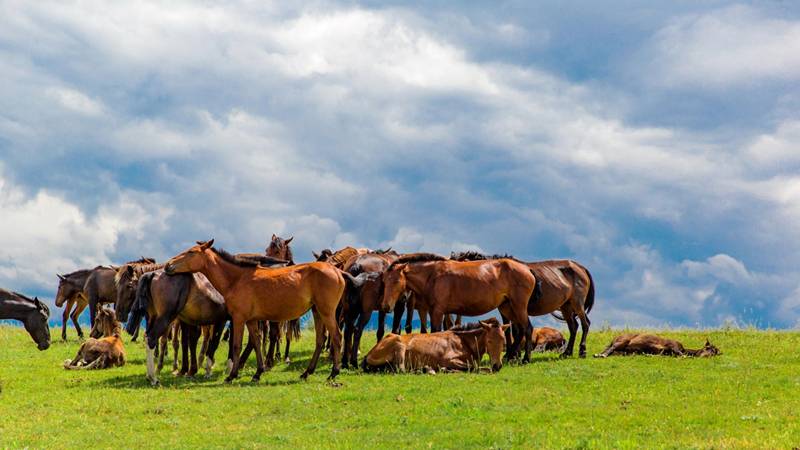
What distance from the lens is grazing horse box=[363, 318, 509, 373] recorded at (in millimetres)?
18312

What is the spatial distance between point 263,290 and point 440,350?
13.2 feet

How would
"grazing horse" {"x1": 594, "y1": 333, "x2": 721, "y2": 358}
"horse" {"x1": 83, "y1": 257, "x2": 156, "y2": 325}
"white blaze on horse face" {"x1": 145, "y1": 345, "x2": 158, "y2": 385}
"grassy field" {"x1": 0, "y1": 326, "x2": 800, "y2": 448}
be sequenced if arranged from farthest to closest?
"horse" {"x1": 83, "y1": 257, "x2": 156, "y2": 325}
"grazing horse" {"x1": 594, "y1": 333, "x2": 721, "y2": 358}
"white blaze on horse face" {"x1": 145, "y1": 345, "x2": 158, "y2": 385}
"grassy field" {"x1": 0, "y1": 326, "x2": 800, "y2": 448}

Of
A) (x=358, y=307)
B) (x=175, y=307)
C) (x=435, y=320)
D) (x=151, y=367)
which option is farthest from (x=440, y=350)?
(x=151, y=367)

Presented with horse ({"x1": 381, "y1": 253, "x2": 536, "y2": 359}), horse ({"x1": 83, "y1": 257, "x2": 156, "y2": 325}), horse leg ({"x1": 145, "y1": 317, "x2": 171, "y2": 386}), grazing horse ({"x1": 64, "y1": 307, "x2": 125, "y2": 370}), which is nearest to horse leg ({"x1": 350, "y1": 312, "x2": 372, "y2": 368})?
horse ({"x1": 381, "y1": 253, "x2": 536, "y2": 359})

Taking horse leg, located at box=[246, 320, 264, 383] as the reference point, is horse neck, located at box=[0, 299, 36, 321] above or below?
above

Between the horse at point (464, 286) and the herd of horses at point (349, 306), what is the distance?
1.0 inches

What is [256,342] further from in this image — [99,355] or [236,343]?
[99,355]

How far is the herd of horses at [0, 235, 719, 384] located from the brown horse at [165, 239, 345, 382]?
0.07 feet

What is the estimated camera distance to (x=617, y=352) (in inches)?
835

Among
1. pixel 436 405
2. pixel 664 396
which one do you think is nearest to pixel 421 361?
pixel 436 405

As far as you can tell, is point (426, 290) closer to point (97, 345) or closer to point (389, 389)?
point (389, 389)

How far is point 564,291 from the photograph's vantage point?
21781 mm

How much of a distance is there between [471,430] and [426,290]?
8.41 meters

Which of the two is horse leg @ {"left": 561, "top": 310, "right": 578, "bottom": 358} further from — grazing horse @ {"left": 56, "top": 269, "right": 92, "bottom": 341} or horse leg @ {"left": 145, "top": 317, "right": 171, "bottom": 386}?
grazing horse @ {"left": 56, "top": 269, "right": 92, "bottom": 341}
